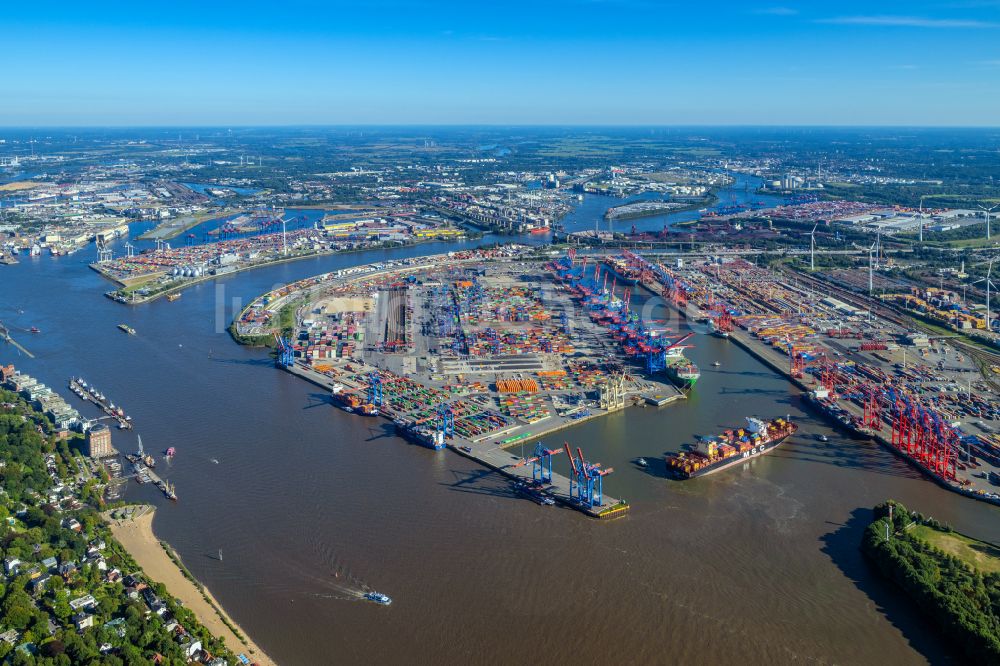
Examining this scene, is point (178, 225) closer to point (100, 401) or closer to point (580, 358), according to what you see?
point (100, 401)

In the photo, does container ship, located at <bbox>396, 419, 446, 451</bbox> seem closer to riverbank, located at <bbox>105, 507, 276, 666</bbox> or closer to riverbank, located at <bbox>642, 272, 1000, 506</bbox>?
riverbank, located at <bbox>105, 507, 276, 666</bbox>

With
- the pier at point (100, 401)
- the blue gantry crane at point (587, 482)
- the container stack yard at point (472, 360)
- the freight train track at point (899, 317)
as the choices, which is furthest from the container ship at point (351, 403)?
the freight train track at point (899, 317)

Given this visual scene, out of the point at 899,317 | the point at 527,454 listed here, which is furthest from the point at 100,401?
the point at 899,317

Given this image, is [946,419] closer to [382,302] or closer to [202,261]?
[382,302]

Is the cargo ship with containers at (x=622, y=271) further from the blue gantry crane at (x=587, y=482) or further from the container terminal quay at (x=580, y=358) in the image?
the blue gantry crane at (x=587, y=482)

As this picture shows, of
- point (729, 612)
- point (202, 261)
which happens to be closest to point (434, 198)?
point (202, 261)
